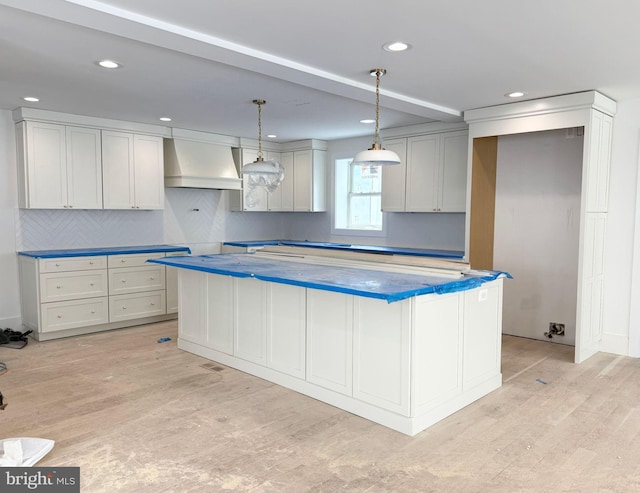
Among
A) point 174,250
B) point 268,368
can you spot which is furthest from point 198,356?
point 174,250

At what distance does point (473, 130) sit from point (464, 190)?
2.56ft

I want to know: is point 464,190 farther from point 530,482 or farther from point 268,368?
point 530,482

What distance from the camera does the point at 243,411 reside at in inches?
132

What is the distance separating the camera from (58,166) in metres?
5.42

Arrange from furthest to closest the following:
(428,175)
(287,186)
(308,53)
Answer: (287,186)
(428,175)
(308,53)

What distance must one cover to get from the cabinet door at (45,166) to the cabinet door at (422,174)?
4020mm

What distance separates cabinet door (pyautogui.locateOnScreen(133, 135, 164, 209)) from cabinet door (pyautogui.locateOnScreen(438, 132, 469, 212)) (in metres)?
3.51

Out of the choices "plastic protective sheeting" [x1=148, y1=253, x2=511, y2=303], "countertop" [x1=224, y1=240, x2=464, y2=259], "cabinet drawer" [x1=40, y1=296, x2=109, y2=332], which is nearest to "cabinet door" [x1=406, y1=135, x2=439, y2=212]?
"countertop" [x1=224, y1=240, x2=464, y2=259]

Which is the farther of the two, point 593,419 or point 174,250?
point 174,250

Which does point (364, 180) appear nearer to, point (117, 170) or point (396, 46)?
point (117, 170)

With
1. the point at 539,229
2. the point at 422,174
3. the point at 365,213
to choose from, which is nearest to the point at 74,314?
the point at 365,213

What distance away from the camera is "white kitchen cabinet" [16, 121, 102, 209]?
525 cm

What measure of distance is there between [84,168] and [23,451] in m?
3.71

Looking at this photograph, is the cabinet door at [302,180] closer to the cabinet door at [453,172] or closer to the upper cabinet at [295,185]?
the upper cabinet at [295,185]
